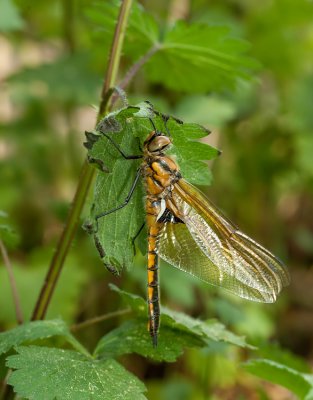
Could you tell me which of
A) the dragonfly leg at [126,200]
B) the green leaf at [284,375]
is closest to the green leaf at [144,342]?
the green leaf at [284,375]

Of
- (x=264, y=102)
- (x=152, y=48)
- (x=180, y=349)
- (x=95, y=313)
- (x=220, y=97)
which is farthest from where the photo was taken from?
(x=264, y=102)

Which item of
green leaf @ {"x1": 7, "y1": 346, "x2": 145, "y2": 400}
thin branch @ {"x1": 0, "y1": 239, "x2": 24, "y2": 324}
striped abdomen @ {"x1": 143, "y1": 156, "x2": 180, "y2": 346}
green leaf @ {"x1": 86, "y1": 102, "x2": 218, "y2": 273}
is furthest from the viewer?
thin branch @ {"x1": 0, "y1": 239, "x2": 24, "y2": 324}

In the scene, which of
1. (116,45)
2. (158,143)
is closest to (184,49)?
(116,45)

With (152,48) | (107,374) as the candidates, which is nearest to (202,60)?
(152,48)

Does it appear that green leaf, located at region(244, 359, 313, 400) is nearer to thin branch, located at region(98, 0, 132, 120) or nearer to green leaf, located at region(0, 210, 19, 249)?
green leaf, located at region(0, 210, 19, 249)

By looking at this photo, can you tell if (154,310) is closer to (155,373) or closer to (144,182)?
(144,182)

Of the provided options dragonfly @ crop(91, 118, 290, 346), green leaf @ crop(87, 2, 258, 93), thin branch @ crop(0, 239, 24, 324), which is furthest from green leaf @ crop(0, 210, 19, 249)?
green leaf @ crop(87, 2, 258, 93)
